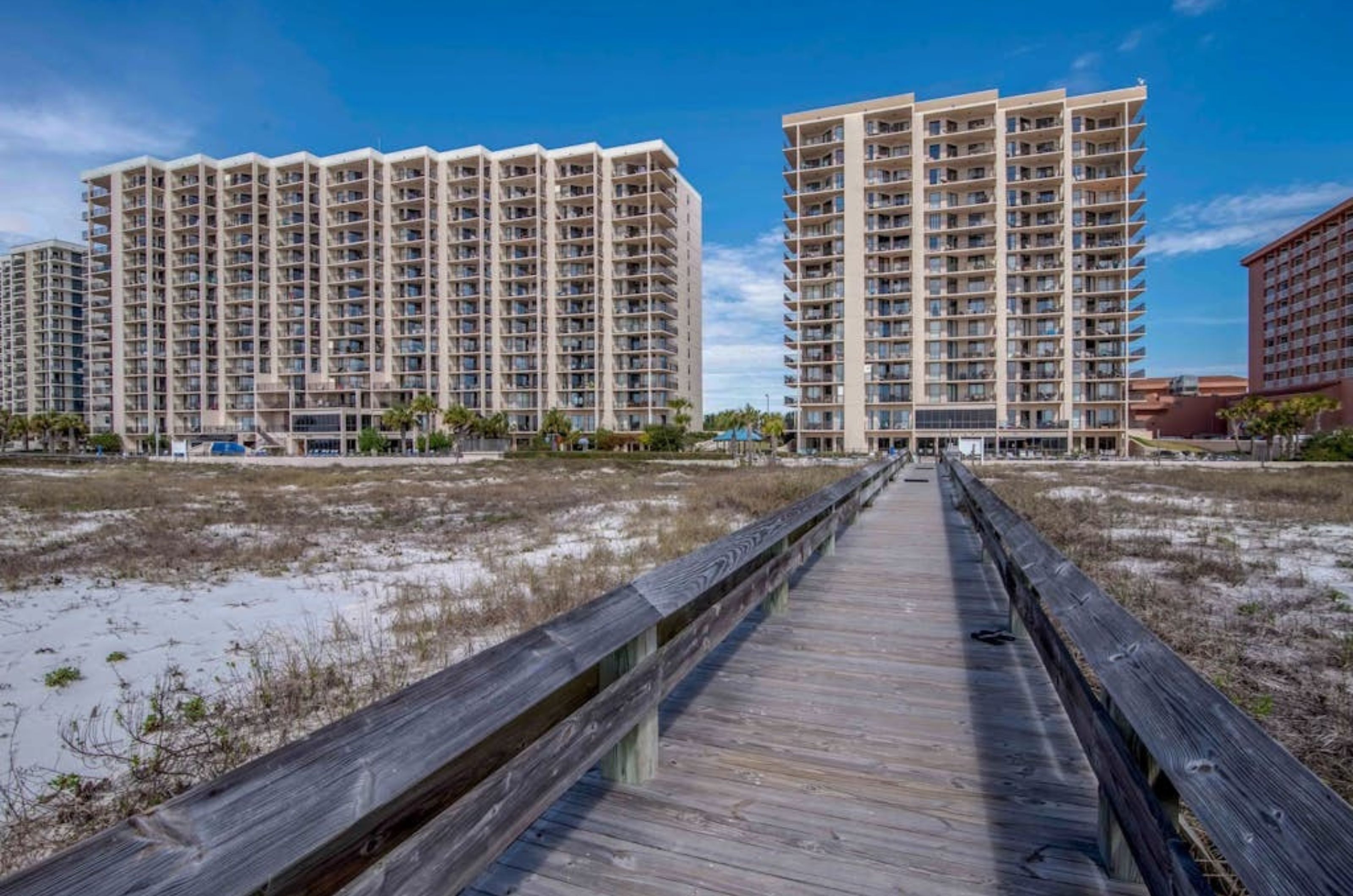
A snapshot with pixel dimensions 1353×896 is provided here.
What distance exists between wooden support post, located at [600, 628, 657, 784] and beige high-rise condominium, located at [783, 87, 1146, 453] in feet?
233

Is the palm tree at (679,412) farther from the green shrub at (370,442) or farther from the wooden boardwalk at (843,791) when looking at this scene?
the wooden boardwalk at (843,791)

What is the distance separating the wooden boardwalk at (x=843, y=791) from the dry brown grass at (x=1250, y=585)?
1.38 meters

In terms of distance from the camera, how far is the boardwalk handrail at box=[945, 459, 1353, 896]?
117cm

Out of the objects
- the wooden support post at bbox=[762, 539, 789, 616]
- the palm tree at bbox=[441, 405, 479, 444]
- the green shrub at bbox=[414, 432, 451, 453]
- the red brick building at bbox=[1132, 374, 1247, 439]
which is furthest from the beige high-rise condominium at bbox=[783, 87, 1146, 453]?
the wooden support post at bbox=[762, 539, 789, 616]

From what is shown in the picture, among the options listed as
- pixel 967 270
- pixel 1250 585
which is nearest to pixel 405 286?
pixel 967 270

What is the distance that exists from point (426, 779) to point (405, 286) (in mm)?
90805

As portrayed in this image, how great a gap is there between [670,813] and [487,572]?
7.62m

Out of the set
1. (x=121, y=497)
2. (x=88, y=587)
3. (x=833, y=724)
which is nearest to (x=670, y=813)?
(x=833, y=724)

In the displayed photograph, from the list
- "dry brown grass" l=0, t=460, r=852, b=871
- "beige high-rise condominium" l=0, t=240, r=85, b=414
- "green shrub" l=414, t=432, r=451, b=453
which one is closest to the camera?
"dry brown grass" l=0, t=460, r=852, b=871

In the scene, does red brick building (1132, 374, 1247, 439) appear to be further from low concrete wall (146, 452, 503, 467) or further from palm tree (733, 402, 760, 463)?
low concrete wall (146, 452, 503, 467)

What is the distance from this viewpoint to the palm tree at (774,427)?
7000cm

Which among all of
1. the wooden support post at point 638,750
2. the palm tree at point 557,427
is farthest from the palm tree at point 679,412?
the wooden support post at point 638,750

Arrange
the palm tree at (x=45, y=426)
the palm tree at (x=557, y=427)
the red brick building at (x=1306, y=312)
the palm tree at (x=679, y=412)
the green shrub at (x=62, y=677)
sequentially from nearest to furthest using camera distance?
the green shrub at (x=62, y=677) < the red brick building at (x=1306, y=312) < the palm tree at (x=557, y=427) < the palm tree at (x=679, y=412) < the palm tree at (x=45, y=426)

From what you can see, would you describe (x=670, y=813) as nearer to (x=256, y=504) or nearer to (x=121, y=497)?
(x=256, y=504)
